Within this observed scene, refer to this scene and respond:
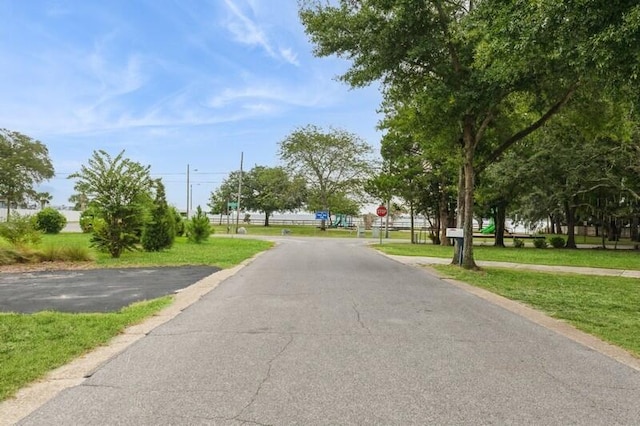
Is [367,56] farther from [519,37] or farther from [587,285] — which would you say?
[587,285]

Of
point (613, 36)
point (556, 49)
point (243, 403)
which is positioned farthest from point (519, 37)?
point (243, 403)

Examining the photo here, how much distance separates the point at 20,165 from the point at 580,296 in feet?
198

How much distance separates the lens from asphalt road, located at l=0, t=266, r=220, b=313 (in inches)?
345

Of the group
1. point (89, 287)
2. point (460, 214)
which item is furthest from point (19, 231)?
A: point (460, 214)

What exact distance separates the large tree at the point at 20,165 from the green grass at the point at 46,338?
56600 millimetres

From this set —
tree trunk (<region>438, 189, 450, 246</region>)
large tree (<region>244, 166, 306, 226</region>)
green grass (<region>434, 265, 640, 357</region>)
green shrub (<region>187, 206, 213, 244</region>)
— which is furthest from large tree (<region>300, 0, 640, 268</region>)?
large tree (<region>244, 166, 306, 226</region>)

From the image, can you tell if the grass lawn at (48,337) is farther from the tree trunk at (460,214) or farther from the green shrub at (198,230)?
the green shrub at (198,230)

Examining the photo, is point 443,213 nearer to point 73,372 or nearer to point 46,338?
point 46,338

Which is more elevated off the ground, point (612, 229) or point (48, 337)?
point (612, 229)

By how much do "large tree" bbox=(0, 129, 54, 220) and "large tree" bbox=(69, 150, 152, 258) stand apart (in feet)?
147

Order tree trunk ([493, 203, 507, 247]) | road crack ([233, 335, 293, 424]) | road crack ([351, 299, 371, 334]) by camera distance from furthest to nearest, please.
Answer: tree trunk ([493, 203, 507, 247]) → road crack ([351, 299, 371, 334]) → road crack ([233, 335, 293, 424])

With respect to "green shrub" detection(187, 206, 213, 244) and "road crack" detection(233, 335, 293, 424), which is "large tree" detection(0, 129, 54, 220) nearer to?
"green shrub" detection(187, 206, 213, 244)

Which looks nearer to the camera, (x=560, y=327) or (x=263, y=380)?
(x=263, y=380)

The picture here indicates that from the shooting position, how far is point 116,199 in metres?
18.7
